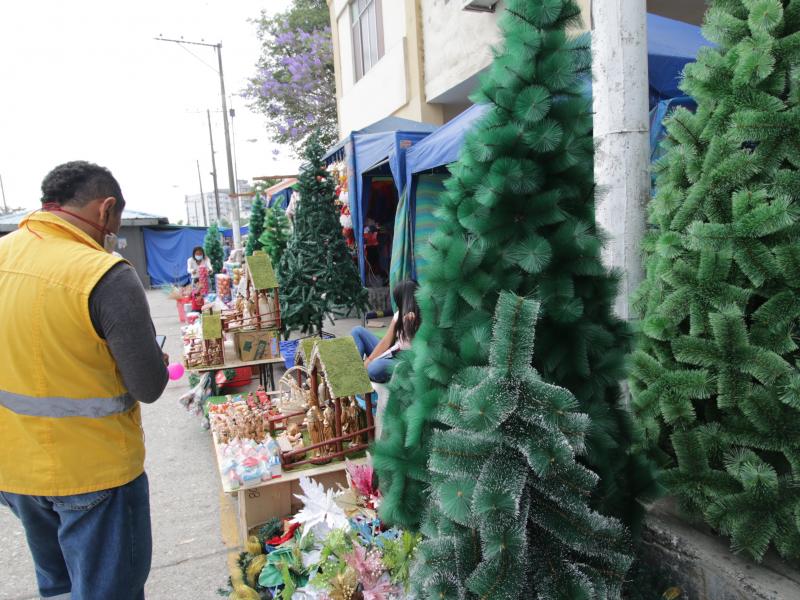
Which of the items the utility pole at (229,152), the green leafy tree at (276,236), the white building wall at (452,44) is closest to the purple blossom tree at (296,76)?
the utility pole at (229,152)

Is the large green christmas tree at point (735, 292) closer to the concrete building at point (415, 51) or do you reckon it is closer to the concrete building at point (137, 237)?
the concrete building at point (415, 51)

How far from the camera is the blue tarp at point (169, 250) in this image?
26.0 meters

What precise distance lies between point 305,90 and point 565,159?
1793 centimetres

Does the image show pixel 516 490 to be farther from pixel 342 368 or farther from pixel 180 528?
pixel 180 528

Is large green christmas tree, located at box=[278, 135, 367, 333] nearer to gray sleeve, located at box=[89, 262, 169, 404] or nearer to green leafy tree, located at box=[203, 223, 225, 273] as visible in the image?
gray sleeve, located at box=[89, 262, 169, 404]

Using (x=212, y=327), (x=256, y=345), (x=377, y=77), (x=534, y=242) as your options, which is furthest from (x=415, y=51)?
(x=534, y=242)

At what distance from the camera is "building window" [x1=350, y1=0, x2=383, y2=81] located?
34.7 feet

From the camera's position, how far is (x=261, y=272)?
211 inches

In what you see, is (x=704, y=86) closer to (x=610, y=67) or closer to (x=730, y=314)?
(x=610, y=67)

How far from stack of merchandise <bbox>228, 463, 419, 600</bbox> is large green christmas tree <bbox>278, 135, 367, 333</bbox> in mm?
2968

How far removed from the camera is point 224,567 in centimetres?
322

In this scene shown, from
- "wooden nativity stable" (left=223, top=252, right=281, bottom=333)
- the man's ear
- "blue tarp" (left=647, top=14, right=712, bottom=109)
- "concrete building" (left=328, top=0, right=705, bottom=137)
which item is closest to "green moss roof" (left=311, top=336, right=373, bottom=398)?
the man's ear

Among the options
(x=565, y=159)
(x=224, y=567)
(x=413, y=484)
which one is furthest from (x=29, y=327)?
(x=224, y=567)

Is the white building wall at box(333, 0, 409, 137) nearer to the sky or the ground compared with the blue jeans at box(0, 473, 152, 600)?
nearer to the sky
